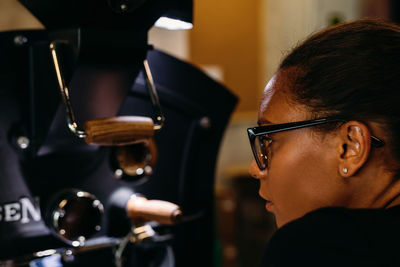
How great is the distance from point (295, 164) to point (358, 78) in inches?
5.6

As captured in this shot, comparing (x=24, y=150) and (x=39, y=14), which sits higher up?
(x=39, y=14)

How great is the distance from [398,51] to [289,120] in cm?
17

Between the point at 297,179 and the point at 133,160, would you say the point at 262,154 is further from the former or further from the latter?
the point at 133,160

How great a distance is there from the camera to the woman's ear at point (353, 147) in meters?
0.61

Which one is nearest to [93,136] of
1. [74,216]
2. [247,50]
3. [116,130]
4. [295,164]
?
[116,130]

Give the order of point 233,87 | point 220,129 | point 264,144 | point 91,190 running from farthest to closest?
point 233,87
point 220,129
point 91,190
point 264,144

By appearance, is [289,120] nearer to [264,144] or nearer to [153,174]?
[264,144]

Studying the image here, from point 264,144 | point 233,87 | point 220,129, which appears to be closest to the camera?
point 264,144

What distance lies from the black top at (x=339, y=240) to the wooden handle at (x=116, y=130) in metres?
0.26

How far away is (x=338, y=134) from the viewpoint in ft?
2.07

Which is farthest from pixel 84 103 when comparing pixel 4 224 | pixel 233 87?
pixel 233 87

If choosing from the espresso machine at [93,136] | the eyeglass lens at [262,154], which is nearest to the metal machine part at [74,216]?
the espresso machine at [93,136]

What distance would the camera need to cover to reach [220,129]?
1.03 meters

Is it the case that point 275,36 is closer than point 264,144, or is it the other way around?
point 264,144
